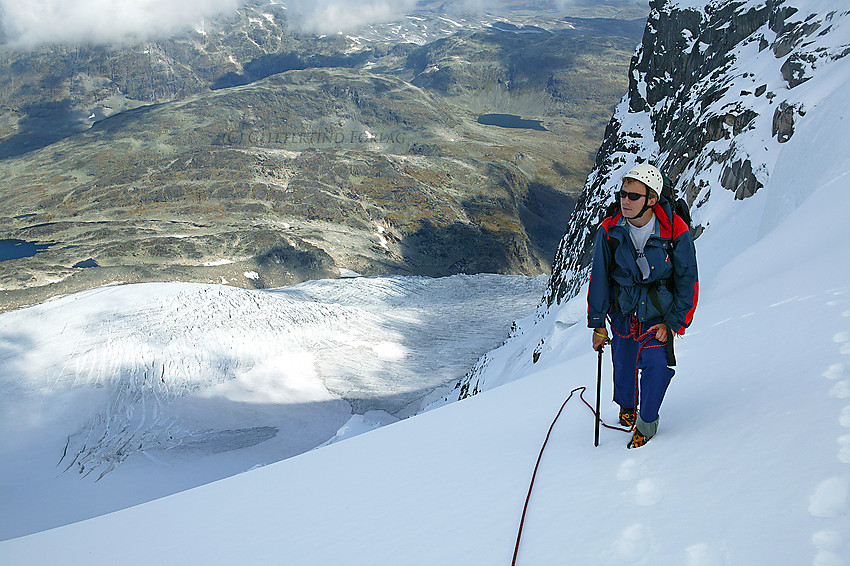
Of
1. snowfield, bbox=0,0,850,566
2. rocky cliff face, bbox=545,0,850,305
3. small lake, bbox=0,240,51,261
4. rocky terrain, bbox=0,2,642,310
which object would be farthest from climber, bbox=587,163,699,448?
small lake, bbox=0,240,51,261

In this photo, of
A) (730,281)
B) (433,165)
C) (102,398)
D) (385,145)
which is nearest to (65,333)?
(102,398)

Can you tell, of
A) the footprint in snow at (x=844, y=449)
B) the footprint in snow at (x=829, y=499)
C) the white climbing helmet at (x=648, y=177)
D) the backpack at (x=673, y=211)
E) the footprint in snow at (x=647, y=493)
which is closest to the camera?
the footprint in snow at (x=829, y=499)

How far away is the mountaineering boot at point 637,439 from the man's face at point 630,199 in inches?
64.2

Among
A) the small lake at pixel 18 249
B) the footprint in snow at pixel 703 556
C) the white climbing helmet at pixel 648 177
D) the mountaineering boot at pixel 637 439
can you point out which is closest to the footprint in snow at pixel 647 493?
the footprint in snow at pixel 703 556

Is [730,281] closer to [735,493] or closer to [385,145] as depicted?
[735,493]

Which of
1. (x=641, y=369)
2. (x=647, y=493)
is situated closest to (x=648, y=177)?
(x=641, y=369)

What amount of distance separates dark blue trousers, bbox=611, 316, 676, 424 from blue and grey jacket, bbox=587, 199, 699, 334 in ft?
0.48

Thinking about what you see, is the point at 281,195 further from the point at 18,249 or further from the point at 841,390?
the point at 841,390

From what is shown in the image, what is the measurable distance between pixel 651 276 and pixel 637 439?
123 centimetres

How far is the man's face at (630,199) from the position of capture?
3948 mm

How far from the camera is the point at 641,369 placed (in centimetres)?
426

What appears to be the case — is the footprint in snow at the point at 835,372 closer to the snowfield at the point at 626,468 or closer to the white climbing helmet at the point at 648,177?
the snowfield at the point at 626,468

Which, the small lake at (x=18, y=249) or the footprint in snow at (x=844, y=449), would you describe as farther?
the small lake at (x=18, y=249)

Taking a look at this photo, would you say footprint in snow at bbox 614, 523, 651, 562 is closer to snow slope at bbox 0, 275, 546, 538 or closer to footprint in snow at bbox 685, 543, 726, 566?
footprint in snow at bbox 685, 543, 726, 566
